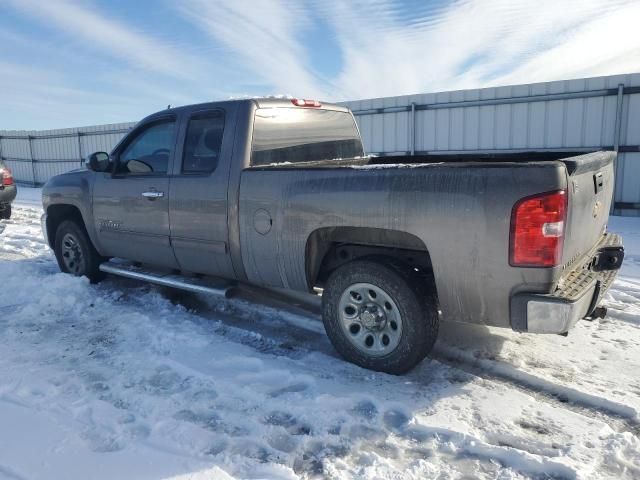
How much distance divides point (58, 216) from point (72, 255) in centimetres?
54

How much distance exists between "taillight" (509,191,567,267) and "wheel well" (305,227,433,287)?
63cm

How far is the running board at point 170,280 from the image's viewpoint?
443 cm

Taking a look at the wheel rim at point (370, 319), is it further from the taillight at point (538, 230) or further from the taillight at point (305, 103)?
the taillight at point (305, 103)

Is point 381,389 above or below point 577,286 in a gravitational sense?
below

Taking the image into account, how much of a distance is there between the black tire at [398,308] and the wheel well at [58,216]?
3.63 metres

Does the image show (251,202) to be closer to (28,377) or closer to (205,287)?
(205,287)

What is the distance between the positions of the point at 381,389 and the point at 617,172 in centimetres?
921

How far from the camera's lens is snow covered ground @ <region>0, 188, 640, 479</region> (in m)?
2.56

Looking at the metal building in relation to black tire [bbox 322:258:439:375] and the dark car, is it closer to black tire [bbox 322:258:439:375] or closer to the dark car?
black tire [bbox 322:258:439:375]

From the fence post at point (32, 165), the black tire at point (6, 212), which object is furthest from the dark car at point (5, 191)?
the fence post at point (32, 165)

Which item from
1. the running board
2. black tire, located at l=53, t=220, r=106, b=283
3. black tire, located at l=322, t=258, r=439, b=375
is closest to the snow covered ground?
black tire, located at l=322, t=258, r=439, b=375

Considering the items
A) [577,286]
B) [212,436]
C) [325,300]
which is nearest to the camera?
[212,436]

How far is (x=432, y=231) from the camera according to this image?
3137 mm

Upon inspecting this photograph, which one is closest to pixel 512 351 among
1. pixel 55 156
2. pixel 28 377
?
pixel 28 377
